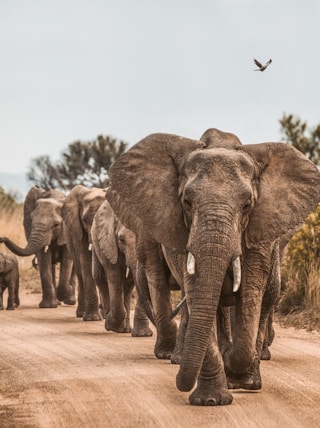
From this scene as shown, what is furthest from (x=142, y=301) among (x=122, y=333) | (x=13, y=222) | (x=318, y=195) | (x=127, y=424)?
(x=13, y=222)

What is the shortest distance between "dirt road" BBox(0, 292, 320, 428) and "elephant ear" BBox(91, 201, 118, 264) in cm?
120

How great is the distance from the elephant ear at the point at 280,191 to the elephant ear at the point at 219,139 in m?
0.11

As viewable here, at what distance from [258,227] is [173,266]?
1.14m

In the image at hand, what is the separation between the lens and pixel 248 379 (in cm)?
944

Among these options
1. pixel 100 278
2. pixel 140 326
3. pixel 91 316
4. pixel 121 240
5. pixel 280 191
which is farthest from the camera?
pixel 91 316

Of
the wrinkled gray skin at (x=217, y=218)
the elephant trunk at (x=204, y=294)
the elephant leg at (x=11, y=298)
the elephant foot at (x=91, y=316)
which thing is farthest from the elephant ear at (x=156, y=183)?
the elephant leg at (x=11, y=298)

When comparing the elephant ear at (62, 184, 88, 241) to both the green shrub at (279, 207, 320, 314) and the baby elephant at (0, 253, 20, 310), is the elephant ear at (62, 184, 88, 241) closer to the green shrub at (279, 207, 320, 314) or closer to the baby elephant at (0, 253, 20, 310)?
the baby elephant at (0, 253, 20, 310)

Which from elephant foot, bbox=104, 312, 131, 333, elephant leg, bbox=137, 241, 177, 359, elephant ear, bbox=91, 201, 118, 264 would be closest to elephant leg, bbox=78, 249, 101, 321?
elephant ear, bbox=91, 201, 118, 264

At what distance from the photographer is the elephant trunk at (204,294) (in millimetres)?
8422

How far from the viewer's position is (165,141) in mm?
9766

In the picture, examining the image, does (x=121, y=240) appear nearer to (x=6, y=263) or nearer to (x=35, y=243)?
(x=6, y=263)

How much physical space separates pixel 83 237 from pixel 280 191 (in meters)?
9.66

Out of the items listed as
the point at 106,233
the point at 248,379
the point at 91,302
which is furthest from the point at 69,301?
the point at 248,379

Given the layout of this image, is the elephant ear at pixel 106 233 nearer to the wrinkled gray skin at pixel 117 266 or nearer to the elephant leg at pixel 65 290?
the wrinkled gray skin at pixel 117 266
